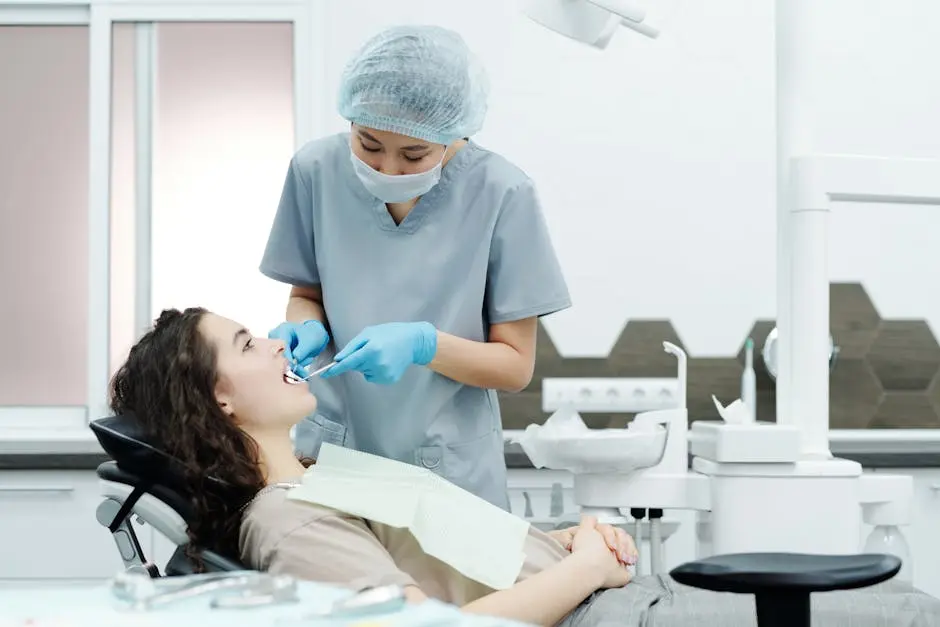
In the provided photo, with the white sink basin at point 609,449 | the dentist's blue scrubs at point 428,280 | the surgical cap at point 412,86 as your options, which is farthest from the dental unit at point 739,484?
the surgical cap at point 412,86

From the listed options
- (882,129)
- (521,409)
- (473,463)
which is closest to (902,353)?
(882,129)

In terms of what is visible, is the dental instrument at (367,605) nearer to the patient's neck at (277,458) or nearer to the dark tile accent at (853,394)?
the patient's neck at (277,458)

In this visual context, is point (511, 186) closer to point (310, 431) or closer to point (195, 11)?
point (310, 431)

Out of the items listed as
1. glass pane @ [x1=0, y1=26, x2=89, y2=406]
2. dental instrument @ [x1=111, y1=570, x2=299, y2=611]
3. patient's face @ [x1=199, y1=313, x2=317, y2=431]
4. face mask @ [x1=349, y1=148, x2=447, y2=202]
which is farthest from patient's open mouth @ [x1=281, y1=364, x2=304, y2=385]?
glass pane @ [x1=0, y1=26, x2=89, y2=406]

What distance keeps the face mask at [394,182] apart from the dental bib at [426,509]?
425mm

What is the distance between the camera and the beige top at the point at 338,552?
4.42ft

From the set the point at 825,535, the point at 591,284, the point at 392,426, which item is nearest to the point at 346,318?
the point at 392,426

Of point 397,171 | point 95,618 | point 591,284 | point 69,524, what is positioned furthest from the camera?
point 591,284

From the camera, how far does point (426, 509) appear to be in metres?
1.54

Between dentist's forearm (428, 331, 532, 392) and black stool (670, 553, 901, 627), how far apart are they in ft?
2.75

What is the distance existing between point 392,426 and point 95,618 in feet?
3.16

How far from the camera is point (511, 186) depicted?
184 centimetres

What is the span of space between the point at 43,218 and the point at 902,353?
269cm

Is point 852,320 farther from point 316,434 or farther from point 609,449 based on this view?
point 316,434
